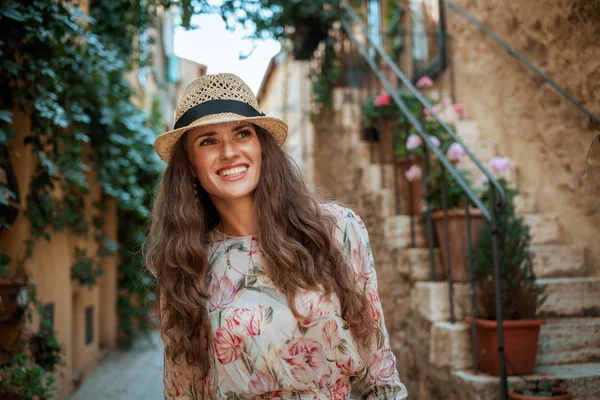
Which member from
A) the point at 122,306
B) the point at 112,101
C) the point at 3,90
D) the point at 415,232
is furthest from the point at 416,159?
the point at 122,306

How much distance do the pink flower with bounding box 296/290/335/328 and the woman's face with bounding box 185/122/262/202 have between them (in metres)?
0.38

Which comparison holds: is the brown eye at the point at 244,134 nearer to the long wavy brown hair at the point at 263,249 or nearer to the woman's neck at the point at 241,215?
the long wavy brown hair at the point at 263,249

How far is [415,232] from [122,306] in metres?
3.92

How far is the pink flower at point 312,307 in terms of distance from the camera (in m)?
1.84

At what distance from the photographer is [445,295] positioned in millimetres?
3889

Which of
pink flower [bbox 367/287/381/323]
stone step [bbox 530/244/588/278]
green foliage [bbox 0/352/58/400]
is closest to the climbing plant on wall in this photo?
green foliage [bbox 0/352/58/400]

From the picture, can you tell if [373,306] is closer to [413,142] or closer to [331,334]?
[331,334]

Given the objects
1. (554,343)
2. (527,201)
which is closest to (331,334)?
(554,343)

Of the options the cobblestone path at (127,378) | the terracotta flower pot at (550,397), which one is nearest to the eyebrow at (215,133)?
the terracotta flower pot at (550,397)

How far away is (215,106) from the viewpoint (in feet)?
6.36

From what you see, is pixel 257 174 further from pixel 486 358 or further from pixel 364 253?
pixel 486 358

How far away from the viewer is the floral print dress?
1.82 meters

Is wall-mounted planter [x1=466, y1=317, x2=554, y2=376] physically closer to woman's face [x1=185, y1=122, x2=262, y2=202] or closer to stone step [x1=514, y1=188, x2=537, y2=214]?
stone step [x1=514, y1=188, x2=537, y2=214]

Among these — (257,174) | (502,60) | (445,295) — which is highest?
(502,60)
